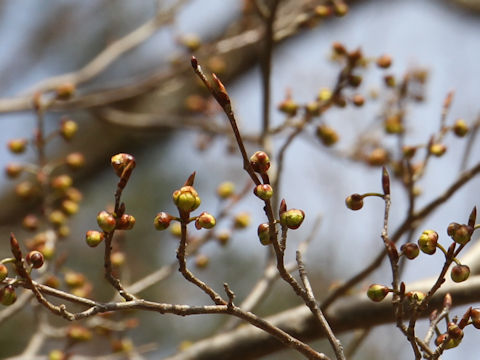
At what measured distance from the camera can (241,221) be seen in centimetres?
231

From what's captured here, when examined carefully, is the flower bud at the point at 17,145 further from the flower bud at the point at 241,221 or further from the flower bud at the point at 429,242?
the flower bud at the point at 429,242

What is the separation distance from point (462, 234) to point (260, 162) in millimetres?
351

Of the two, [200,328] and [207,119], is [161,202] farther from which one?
[207,119]

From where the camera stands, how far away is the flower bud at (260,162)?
105 cm

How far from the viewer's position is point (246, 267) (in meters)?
8.06

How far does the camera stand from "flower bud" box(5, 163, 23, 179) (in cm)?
229

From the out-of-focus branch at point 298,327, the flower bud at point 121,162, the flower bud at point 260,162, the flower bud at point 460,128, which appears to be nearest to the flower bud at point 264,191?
the flower bud at point 260,162

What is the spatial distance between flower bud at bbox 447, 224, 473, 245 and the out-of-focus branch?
73cm

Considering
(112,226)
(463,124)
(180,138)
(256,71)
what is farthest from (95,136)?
(112,226)

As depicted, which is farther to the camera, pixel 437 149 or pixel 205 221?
pixel 437 149

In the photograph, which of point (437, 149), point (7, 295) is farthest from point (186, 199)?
point (437, 149)

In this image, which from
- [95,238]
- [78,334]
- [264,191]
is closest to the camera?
[264,191]

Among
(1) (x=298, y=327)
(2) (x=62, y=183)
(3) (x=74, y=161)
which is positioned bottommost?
(1) (x=298, y=327)

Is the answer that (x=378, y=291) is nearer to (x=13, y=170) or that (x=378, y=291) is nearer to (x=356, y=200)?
(x=356, y=200)
